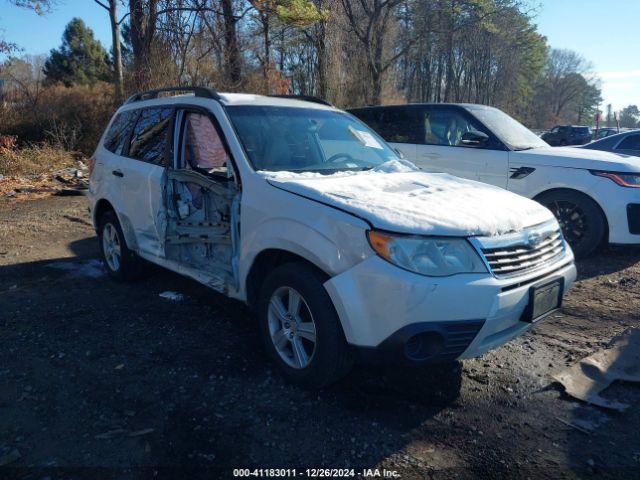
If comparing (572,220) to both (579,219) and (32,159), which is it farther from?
(32,159)

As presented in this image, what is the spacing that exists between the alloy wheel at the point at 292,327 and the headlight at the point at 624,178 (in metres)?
4.44

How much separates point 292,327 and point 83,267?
3890 mm

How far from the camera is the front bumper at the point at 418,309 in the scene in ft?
8.25

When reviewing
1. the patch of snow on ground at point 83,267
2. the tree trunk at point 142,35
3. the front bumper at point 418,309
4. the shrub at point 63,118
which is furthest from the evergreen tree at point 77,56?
the front bumper at point 418,309

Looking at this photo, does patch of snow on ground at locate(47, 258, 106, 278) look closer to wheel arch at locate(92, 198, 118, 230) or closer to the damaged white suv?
wheel arch at locate(92, 198, 118, 230)

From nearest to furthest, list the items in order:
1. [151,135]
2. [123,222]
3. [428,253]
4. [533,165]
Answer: [428,253] → [151,135] → [123,222] → [533,165]

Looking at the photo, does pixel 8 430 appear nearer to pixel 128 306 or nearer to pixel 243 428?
pixel 243 428

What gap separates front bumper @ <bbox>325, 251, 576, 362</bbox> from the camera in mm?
2516

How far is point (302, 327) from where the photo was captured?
9.97 feet

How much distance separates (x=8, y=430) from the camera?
2701 mm

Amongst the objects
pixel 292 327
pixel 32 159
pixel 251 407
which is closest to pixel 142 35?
pixel 32 159

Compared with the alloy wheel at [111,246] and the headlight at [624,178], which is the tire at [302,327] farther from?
the headlight at [624,178]

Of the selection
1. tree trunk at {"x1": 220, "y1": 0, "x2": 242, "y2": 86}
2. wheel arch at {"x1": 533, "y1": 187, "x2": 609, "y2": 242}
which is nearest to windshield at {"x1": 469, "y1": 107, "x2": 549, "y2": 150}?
wheel arch at {"x1": 533, "y1": 187, "x2": 609, "y2": 242}

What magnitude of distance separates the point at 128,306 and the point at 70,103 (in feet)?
48.7
